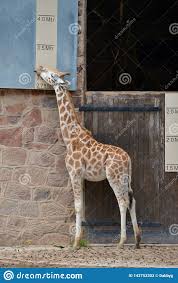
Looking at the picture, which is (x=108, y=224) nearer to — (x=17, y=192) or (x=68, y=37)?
(x=17, y=192)

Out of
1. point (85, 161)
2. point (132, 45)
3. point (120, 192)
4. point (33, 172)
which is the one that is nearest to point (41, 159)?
point (33, 172)

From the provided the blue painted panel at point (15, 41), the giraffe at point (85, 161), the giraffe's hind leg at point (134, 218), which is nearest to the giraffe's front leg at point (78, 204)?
the giraffe at point (85, 161)

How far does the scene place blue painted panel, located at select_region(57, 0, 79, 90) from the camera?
7.77 m

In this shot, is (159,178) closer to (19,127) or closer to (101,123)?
(101,123)

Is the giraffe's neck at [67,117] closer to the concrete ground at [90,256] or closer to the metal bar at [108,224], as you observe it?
the metal bar at [108,224]

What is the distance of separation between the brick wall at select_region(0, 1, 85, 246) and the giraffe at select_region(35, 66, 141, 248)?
1.08 feet

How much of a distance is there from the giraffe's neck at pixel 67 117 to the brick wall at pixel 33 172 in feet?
1.03

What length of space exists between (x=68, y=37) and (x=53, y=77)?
631mm

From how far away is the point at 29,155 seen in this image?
7.81m

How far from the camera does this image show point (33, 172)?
7.80 metres

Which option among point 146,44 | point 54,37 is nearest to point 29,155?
point 54,37

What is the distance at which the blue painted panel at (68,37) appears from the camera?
7766 mm

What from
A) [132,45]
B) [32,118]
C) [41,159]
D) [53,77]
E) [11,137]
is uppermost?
[132,45]

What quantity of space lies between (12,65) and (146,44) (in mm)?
2862
